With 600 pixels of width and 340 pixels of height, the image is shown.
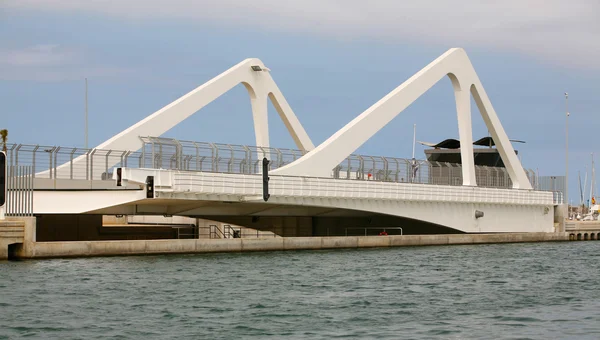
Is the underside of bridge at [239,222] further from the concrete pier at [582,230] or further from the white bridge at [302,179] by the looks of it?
the concrete pier at [582,230]

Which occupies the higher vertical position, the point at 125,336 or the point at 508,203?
the point at 508,203

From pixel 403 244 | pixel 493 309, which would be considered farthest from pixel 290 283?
pixel 403 244

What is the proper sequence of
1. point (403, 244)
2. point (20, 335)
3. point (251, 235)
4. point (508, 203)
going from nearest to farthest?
point (20, 335) → point (403, 244) → point (251, 235) → point (508, 203)

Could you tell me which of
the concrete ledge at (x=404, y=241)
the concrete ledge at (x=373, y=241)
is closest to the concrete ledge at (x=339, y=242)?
the concrete ledge at (x=373, y=241)

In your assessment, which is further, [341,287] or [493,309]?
[341,287]

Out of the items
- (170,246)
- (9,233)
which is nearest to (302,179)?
(170,246)

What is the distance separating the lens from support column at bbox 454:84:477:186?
65.8 metres

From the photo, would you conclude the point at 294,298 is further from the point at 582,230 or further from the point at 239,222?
the point at 582,230

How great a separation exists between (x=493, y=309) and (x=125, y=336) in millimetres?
10521

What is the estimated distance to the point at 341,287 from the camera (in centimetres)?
3294

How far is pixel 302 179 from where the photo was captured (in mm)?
53250

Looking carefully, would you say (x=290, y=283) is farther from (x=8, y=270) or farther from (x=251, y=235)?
(x=251, y=235)

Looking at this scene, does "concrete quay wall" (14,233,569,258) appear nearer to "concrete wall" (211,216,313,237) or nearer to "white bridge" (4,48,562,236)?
"white bridge" (4,48,562,236)

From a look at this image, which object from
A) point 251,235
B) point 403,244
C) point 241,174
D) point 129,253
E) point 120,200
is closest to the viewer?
point 129,253
